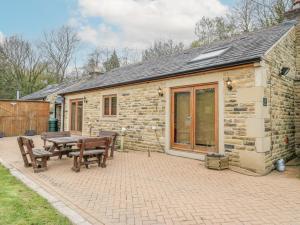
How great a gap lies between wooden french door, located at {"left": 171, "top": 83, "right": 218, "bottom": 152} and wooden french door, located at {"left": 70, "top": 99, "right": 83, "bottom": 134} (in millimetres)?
7924

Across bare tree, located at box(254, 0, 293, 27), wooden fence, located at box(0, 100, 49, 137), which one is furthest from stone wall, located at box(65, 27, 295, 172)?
wooden fence, located at box(0, 100, 49, 137)

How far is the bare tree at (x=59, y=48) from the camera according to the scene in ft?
113

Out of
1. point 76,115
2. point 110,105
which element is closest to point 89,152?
point 110,105

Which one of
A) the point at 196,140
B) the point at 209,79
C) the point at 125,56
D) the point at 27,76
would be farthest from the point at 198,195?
the point at 27,76

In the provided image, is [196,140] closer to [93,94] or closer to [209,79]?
[209,79]

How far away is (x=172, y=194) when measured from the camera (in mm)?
4988

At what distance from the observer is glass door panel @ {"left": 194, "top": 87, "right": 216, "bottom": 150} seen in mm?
8211

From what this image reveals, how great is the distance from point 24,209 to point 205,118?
6.05m

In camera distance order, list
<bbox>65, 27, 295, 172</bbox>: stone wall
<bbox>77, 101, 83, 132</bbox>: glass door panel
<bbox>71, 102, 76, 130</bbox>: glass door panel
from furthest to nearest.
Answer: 1. <bbox>71, 102, 76, 130</bbox>: glass door panel
2. <bbox>77, 101, 83, 132</bbox>: glass door panel
3. <bbox>65, 27, 295, 172</bbox>: stone wall

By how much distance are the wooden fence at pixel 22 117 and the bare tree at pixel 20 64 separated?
16692 millimetres

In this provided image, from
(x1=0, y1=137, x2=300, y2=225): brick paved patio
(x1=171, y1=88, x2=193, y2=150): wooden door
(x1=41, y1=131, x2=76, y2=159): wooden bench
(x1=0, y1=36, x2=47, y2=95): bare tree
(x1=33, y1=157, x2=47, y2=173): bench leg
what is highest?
(x1=0, y1=36, x2=47, y2=95): bare tree

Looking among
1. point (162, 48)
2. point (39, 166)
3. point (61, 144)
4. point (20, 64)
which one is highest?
point (162, 48)

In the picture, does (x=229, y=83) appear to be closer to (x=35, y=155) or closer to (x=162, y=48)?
(x=35, y=155)

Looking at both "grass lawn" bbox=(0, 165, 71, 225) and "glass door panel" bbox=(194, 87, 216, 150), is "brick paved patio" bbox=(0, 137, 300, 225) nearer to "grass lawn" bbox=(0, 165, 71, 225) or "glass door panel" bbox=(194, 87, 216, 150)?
"grass lawn" bbox=(0, 165, 71, 225)
